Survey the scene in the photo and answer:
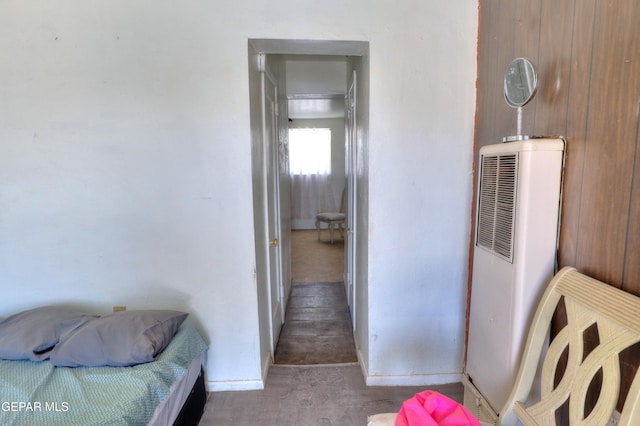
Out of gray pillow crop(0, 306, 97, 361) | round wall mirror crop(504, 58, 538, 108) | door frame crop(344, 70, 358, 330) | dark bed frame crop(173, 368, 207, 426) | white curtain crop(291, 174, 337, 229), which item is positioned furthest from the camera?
white curtain crop(291, 174, 337, 229)

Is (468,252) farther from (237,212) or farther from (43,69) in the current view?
(43,69)

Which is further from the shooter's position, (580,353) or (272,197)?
(272,197)

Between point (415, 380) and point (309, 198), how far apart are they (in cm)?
524

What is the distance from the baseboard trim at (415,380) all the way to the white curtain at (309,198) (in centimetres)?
511

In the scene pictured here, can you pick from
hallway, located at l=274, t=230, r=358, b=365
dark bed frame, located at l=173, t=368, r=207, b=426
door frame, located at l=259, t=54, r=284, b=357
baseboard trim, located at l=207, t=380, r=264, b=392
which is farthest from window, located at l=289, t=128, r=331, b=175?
dark bed frame, located at l=173, t=368, r=207, b=426

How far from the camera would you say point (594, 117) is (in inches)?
39.4

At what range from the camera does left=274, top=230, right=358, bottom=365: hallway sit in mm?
2354

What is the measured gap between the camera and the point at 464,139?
1791 millimetres

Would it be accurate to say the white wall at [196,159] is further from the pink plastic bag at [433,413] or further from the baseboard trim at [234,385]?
the pink plastic bag at [433,413]

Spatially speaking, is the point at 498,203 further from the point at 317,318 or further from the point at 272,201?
the point at 317,318

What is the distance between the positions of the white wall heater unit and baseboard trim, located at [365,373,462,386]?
58 centimetres

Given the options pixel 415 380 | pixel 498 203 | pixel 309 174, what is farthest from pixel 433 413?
pixel 309 174

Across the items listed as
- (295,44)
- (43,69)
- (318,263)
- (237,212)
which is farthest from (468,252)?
(318,263)

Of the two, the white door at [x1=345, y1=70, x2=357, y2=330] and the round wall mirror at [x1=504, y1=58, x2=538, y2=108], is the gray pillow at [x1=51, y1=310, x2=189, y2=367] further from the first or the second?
the round wall mirror at [x1=504, y1=58, x2=538, y2=108]
